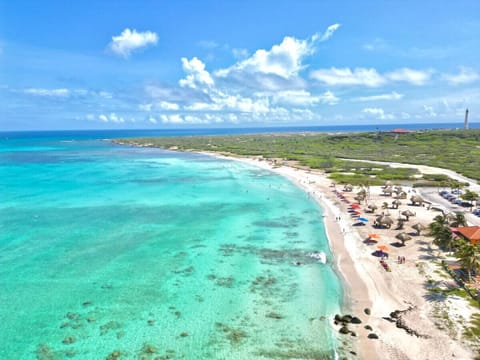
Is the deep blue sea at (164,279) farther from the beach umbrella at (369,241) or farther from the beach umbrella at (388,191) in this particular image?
the beach umbrella at (388,191)

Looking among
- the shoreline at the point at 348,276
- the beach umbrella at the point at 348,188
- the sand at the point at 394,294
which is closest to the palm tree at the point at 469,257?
the sand at the point at 394,294

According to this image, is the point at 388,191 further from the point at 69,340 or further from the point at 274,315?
the point at 69,340

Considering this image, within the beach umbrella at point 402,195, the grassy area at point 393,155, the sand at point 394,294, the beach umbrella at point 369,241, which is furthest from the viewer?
the grassy area at point 393,155

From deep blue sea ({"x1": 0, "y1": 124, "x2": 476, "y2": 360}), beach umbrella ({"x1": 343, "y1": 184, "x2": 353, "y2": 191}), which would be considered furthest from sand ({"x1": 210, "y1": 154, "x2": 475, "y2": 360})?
beach umbrella ({"x1": 343, "y1": 184, "x2": 353, "y2": 191})

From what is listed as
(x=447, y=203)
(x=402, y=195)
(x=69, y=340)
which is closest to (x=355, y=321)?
(x=69, y=340)

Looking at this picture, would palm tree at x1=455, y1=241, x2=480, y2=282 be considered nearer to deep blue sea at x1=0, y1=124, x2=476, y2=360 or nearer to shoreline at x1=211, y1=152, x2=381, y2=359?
shoreline at x1=211, y1=152, x2=381, y2=359

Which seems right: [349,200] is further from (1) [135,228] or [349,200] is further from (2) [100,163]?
(2) [100,163]
